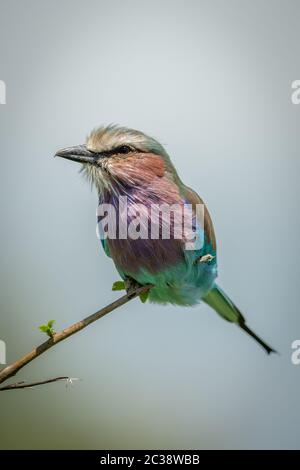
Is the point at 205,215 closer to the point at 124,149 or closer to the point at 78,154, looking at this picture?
the point at 124,149

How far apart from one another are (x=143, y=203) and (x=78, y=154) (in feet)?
1.34

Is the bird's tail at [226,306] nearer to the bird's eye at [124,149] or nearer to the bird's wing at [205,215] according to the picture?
the bird's wing at [205,215]

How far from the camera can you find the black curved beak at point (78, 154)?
144 inches

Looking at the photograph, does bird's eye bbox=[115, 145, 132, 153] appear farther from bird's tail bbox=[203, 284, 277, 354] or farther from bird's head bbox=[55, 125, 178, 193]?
bird's tail bbox=[203, 284, 277, 354]

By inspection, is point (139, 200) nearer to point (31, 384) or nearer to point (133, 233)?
point (133, 233)

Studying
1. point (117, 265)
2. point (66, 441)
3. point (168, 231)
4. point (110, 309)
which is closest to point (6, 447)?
Answer: point (66, 441)

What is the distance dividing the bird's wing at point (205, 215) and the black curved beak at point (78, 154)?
1.79 feet

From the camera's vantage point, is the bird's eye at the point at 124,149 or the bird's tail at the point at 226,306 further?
the bird's tail at the point at 226,306

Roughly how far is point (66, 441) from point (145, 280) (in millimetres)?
1610

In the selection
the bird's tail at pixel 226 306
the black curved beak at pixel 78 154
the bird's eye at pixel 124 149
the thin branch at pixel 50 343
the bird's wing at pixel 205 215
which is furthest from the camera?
the bird's tail at pixel 226 306

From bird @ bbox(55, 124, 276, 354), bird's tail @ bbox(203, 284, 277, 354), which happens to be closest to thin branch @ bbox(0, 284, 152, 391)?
bird @ bbox(55, 124, 276, 354)

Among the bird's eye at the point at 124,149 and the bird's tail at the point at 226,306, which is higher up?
the bird's eye at the point at 124,149

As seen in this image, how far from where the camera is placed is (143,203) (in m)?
3.72

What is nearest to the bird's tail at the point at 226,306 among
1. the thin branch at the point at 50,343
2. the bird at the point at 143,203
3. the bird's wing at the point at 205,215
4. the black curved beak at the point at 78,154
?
the bird's wing at the point at 205,215
